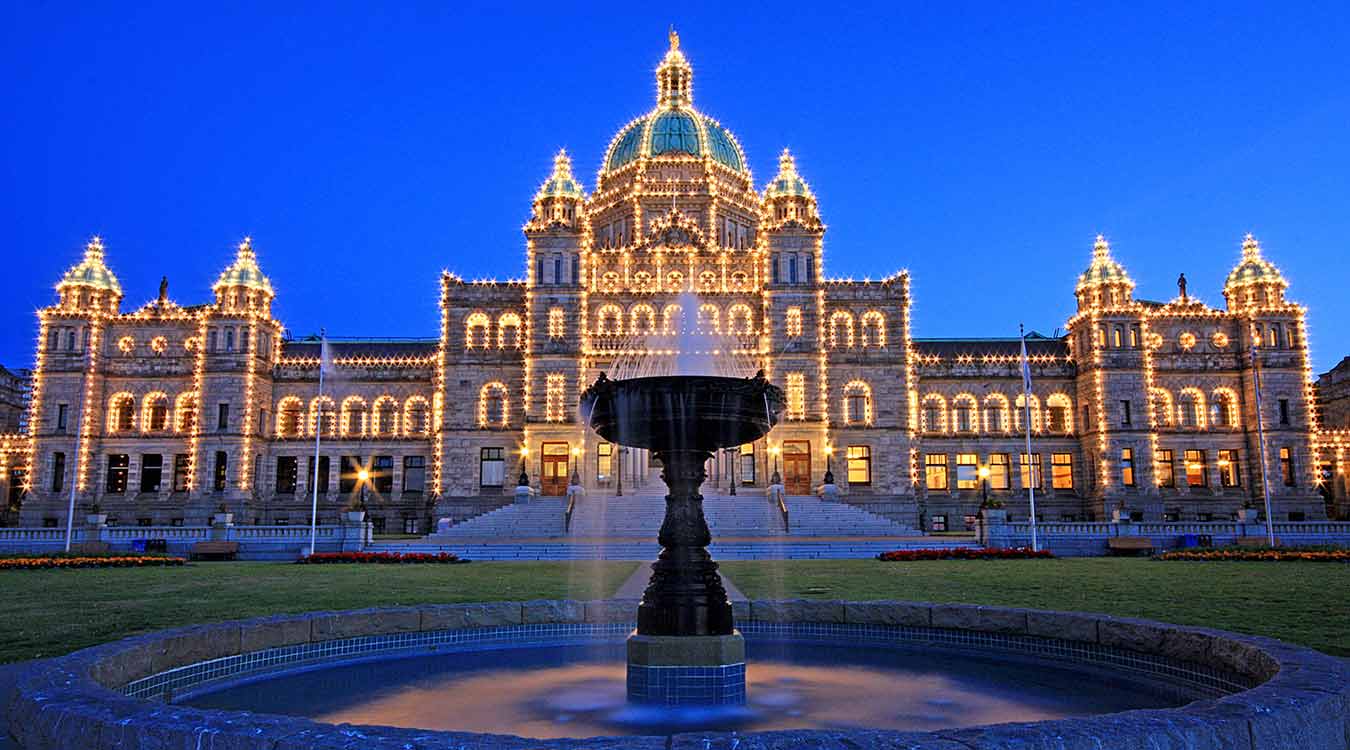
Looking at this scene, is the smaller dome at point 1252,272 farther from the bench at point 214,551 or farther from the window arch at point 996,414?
the bench at point 214,551

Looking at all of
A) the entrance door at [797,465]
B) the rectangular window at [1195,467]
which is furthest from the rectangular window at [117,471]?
the rectangular window at [1195,467]

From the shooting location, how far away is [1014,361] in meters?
62.2

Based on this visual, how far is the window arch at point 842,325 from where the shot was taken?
58250 millimetres

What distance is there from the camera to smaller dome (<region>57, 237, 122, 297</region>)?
198ft

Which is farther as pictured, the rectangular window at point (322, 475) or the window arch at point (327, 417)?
the window arch at point (327, 417)

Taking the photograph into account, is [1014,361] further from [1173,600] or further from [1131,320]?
[1173,600]

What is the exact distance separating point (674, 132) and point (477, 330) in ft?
65.9

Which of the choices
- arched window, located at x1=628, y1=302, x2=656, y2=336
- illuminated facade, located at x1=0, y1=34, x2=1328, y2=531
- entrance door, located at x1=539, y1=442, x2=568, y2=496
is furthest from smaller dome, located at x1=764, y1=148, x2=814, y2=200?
entrance door, located at x1=539, y1=442, x2=568, y2=496

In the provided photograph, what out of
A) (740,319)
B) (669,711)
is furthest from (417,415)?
(669,711)

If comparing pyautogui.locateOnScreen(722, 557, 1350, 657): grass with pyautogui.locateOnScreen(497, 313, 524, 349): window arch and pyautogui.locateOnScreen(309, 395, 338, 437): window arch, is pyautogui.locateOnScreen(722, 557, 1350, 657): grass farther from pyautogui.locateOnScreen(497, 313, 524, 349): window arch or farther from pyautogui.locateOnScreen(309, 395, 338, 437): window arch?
pyautogui.locateOnScreen(309, 395, 338, 437): window arch

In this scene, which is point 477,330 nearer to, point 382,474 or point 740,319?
point 382,474

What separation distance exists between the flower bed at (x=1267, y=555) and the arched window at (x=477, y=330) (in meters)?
38.4

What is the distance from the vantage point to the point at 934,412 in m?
62.3

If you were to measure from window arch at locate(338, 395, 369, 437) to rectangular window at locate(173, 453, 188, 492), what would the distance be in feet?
29.8
